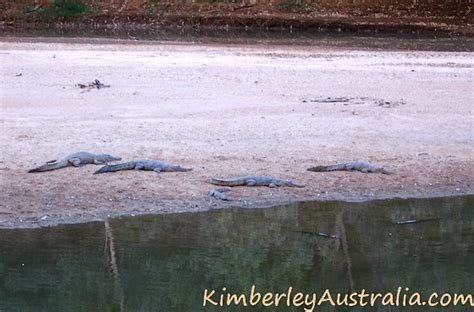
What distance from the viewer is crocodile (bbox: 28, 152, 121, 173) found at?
39.2ft

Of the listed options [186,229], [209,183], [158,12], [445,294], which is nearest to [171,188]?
[209,183]

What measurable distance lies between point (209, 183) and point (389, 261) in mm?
3216

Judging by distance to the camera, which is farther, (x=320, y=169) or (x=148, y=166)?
(x=320, y=169)

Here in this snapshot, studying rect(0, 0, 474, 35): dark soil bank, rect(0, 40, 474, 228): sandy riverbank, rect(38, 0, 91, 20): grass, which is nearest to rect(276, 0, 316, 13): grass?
rect(0, 0, 474, 35): dark soil bank

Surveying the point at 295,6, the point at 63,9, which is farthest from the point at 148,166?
the point at 295,6

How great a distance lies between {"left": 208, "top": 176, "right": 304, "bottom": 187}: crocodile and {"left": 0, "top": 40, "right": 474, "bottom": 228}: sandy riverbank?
0.10m

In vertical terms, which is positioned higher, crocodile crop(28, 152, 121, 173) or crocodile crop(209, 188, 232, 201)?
crocodile crop(28, 152, 121, 173)

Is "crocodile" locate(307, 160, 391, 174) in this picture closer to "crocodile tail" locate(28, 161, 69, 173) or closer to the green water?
the green water

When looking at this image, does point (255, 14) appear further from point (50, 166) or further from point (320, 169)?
point (50, 166)

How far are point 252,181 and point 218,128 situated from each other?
292cm

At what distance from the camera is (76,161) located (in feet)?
39.6

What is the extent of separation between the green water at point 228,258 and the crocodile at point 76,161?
1940mm

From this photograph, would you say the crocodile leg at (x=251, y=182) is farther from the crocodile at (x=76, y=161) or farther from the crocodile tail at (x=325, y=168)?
the crocodile at (x=76, y=161)

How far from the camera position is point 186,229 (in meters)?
10.1
